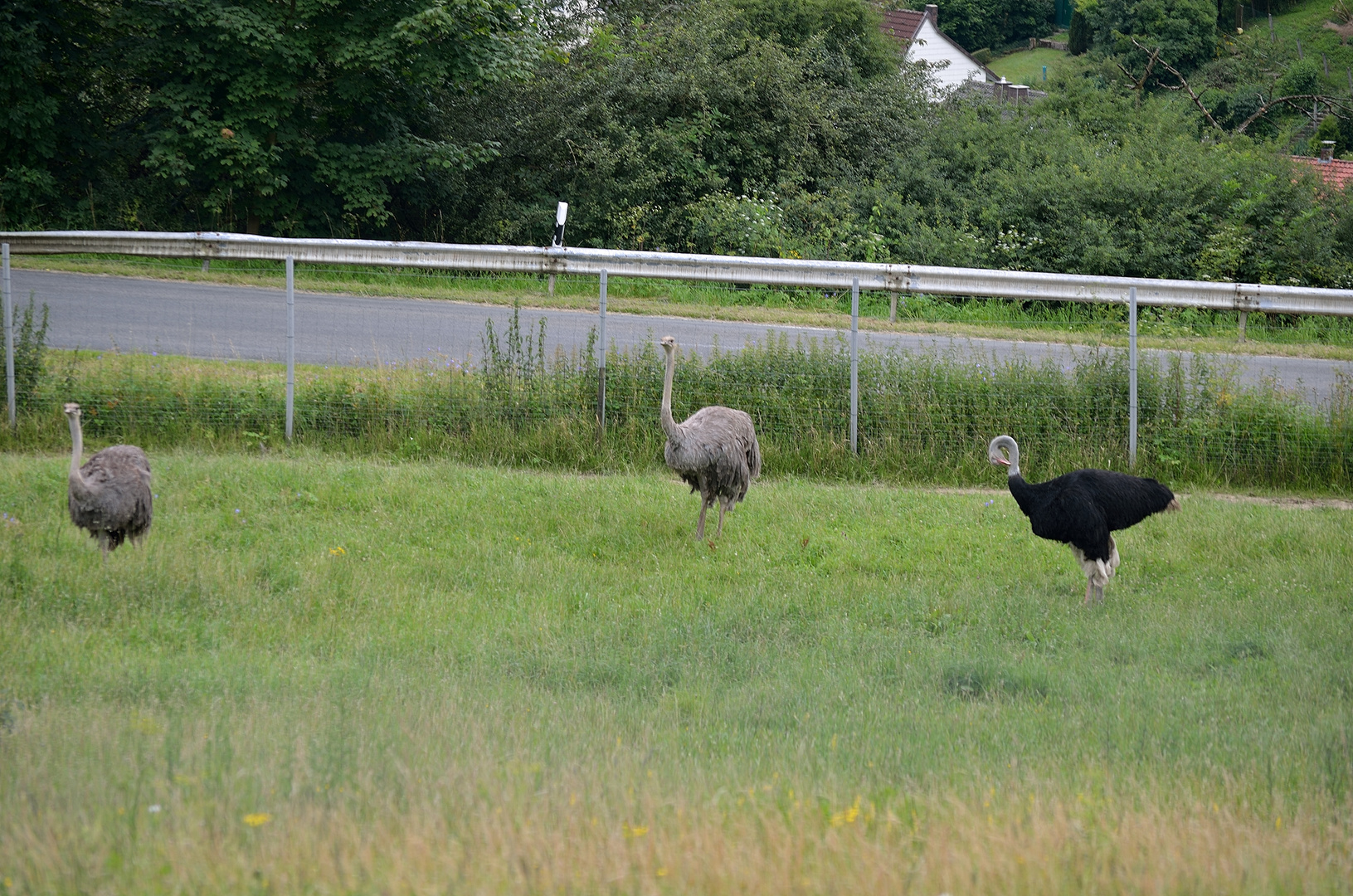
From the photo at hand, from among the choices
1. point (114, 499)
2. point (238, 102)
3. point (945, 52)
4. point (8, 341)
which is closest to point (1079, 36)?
point (945, 52)

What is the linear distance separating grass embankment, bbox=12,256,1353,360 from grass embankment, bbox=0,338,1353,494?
3633 millimetres

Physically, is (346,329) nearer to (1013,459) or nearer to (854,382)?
(854,382)

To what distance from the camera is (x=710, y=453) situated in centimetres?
1078

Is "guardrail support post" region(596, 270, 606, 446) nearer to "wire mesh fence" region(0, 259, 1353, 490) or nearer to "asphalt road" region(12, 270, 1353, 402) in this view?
"wire mesh fence" region(0, 259, 1353, 490)

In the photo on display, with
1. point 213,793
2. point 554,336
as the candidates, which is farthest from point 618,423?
point 213,793

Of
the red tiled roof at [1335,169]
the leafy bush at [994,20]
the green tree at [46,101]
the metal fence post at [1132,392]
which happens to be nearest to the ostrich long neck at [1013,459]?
the metal fence post at [1132,392]

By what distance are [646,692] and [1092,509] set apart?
4014mm

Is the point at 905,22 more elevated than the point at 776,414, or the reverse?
the point at 905,22

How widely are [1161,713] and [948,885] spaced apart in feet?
9.80

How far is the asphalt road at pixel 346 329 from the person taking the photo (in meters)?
15.3

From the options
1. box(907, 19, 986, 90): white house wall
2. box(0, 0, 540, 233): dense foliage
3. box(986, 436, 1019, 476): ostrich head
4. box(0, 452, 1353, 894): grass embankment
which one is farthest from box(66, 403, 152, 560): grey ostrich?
box(907, 19, 986, 90): white house wall

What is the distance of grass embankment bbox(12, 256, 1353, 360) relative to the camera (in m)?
17.8

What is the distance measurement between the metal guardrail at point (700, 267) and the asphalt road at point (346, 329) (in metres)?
0.60

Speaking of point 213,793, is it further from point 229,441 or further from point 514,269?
point 514,269
